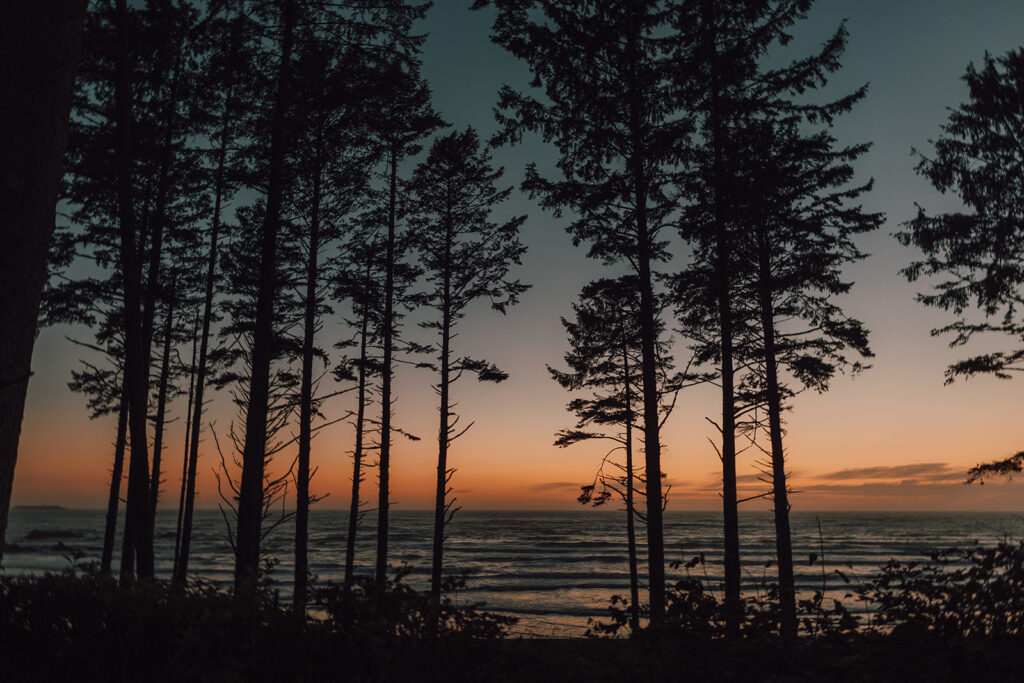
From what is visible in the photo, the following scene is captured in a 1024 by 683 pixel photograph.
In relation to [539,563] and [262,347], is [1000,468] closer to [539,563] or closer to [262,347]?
[262,347]

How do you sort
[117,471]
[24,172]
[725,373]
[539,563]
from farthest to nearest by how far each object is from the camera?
[539,563] → [117,471] → [725,373] → [24,172]

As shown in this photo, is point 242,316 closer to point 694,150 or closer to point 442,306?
point 442,306

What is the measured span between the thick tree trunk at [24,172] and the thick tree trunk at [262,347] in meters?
5.26

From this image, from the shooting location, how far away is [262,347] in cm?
966

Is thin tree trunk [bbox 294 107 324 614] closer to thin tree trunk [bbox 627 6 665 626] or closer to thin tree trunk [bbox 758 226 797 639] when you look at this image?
thin tree trunk [bbox 627 6 665 626]

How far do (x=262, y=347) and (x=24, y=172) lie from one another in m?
5.71

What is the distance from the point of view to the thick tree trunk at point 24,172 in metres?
4.06

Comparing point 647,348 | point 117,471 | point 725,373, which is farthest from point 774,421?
point 117,471

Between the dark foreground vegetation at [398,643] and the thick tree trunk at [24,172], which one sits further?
the dark foreground vegetation at [398,643]

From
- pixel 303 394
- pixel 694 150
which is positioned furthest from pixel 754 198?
pixel 303 394

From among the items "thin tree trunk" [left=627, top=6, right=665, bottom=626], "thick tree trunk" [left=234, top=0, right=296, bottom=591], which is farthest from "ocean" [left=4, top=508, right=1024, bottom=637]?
"thick tree trunk" [left=234, top=0, right=296, bottom=591]

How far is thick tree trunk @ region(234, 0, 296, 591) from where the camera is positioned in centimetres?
960

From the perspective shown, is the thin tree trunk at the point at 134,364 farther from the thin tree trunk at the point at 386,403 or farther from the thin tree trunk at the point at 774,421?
the thin tree trunk at the point at 774,421

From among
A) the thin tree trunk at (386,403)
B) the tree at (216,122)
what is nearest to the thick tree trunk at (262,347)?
the tree at (216,122)
